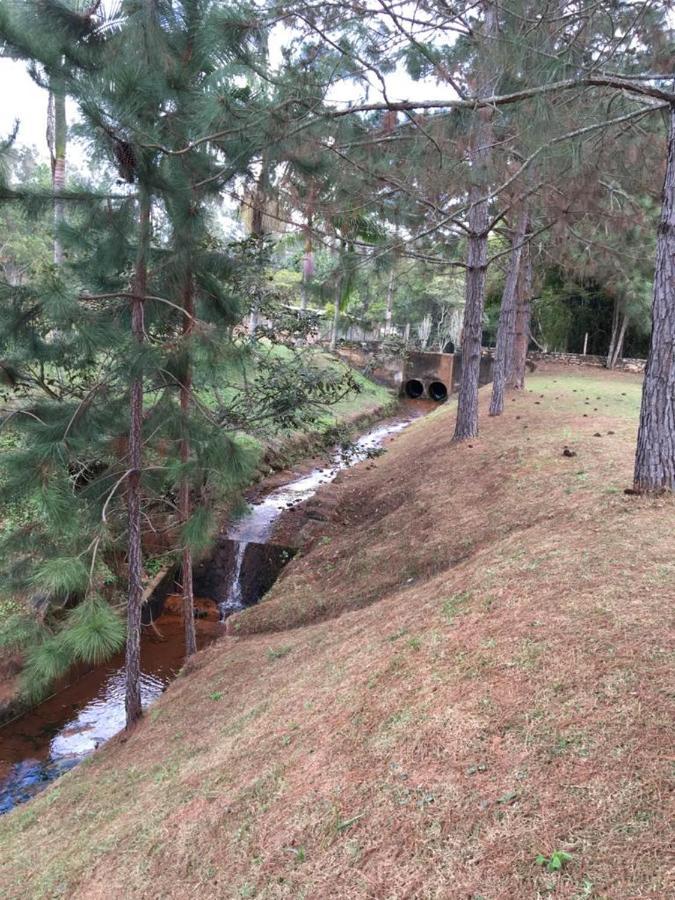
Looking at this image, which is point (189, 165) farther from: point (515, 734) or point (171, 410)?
point (515, 734)

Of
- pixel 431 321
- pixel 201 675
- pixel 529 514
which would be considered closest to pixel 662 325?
pixel 529 514

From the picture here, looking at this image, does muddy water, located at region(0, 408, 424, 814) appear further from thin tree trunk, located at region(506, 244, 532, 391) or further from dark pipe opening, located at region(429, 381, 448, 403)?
dark pipe opening, located at region(429, 381, 448, 403)

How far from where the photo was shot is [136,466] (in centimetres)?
500

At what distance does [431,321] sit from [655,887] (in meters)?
34.7

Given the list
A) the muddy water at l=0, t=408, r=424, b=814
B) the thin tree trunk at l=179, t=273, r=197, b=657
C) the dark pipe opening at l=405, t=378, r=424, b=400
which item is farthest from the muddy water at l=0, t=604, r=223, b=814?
the dark pipe opening at l=405, t=378, r=424, b=400

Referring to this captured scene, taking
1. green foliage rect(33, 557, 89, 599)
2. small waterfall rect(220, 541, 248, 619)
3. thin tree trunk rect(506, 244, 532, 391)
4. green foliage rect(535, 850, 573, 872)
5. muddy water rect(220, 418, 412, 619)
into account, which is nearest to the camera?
green foliage rect(535, 850, 573, 872)

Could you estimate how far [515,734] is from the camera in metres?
2.50

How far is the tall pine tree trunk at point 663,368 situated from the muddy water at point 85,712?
3521 mm

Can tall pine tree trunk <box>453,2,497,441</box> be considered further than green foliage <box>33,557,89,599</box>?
Yes

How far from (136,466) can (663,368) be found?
417 cm

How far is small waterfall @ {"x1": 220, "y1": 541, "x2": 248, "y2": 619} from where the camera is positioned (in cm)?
903

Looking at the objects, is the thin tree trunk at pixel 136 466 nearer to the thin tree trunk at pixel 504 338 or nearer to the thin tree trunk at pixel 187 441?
the thin tree trunk at pixel 187 441

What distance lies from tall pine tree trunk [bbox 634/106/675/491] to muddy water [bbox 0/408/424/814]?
352cm

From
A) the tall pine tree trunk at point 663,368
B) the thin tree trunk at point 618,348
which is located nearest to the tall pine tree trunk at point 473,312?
the tall pine tree trunk at point 663,368
